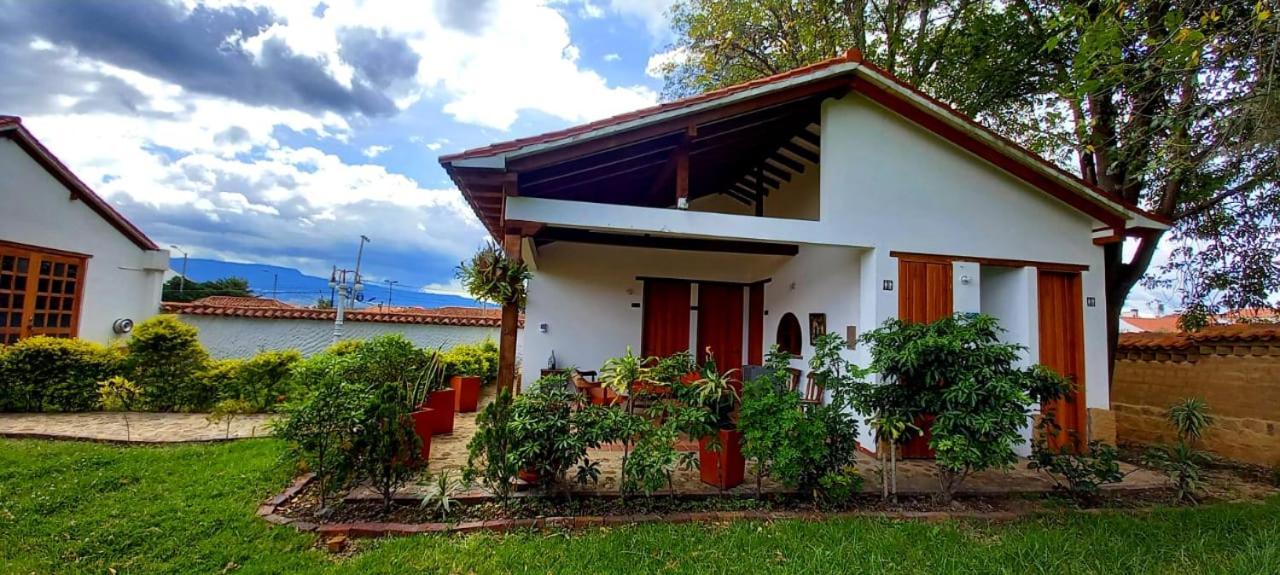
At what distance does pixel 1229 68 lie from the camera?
5.22 meters

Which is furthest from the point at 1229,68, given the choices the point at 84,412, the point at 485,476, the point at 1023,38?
the point at 84,412

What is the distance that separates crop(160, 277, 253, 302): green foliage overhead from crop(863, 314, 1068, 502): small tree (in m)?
31.0

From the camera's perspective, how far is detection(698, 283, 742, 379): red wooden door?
10.6 meters

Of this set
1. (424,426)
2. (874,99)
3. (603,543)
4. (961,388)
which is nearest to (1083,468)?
(961,388)

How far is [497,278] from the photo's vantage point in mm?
5371

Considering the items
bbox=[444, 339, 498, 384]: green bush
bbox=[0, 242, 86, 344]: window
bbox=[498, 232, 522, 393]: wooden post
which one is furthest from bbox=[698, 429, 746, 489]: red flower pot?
bbox=[0, 242, 86, 344]: window

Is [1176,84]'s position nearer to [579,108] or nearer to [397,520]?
[397,520]

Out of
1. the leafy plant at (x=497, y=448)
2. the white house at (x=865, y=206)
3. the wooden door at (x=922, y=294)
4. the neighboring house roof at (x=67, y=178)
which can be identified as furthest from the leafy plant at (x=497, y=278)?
the neighboring house roof at (x=67, y=178)

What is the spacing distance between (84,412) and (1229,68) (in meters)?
16.5

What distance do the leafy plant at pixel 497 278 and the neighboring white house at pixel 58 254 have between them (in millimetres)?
11178

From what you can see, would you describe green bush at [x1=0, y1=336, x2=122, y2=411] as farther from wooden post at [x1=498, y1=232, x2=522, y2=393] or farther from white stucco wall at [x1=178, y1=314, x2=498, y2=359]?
wooden post at [x1=498, y1=232, x2=522, y2=393]

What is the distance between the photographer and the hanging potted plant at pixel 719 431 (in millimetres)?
4645

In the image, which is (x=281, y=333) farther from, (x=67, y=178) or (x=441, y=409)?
(x=441, y=409)

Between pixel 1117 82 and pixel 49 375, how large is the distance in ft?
52.6
